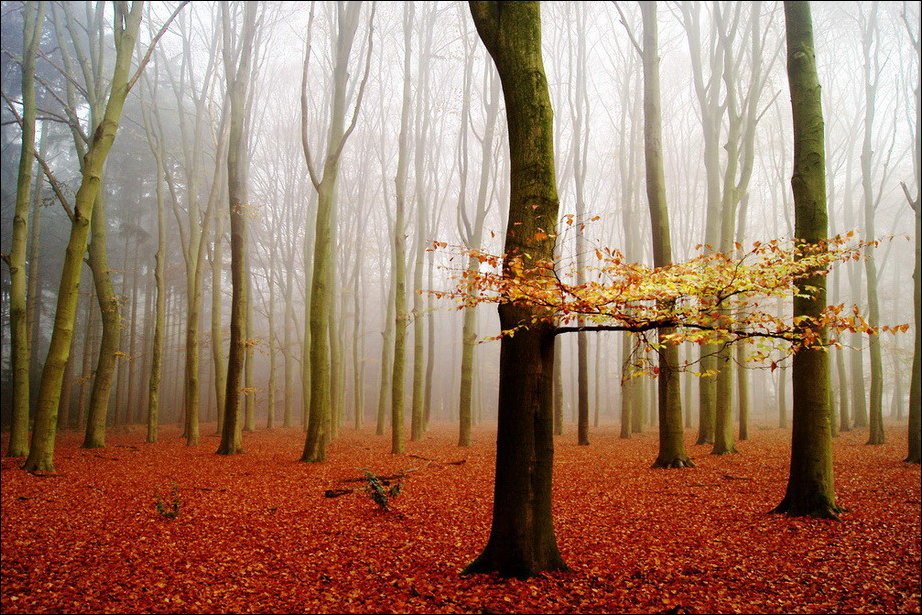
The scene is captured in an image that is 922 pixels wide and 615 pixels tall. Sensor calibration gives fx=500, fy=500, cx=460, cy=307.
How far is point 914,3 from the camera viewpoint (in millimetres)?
13641

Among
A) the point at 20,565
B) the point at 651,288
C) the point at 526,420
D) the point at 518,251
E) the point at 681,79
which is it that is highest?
the point at 681,79

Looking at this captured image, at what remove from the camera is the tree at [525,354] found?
4008mm

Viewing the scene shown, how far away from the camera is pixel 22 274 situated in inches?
383

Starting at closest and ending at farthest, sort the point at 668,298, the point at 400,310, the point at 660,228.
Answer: the point at 668,298, the point at 660,228, the point at 400,310

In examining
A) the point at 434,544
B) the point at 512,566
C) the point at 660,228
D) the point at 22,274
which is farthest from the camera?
the point at 22,274

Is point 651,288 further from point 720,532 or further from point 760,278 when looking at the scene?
point 720,532

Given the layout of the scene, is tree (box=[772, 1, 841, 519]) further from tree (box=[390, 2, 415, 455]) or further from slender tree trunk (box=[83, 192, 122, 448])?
slender tree trunk (box=[83, 192, 122, 448])

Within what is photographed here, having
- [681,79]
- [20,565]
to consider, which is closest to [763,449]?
[20,565]

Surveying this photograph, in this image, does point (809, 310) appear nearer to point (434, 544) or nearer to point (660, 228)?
point (660, 228)

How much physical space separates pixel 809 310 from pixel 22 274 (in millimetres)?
13147

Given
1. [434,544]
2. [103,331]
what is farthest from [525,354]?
[103,331]

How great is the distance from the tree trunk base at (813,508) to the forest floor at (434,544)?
188 millimetres

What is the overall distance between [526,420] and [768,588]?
228cm

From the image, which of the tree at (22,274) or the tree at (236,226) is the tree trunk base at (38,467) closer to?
the tree at (22,274)
